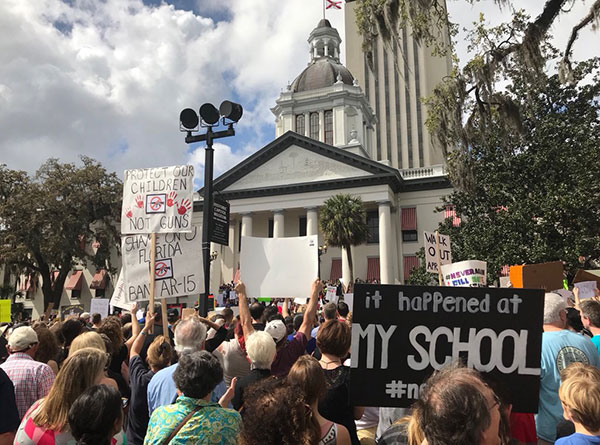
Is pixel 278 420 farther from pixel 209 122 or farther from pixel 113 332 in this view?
pixel 209 122

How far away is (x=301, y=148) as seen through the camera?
3825 cm

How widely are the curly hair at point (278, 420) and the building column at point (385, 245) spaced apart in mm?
32687

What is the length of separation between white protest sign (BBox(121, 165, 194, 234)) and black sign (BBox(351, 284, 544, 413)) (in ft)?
13.2

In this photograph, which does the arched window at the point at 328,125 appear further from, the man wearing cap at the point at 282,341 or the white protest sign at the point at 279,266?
the man wearing cap at the point at 282,341

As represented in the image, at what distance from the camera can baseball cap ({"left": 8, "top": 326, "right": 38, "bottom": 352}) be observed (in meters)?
3.68

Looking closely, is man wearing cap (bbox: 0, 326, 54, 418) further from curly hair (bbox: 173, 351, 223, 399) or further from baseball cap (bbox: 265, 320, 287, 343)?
baseball cap (bbox: 265, 320, 287, 343)

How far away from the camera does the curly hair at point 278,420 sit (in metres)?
1.81

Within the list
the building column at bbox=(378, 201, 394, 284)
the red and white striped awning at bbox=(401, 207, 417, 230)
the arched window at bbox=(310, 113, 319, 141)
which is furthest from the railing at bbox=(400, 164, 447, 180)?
A: the arched window at bbox=(310, 113, 319, 141)

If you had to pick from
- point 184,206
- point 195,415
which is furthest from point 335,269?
point 195,415

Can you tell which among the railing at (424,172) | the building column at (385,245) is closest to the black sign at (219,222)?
the building column at (385,245)

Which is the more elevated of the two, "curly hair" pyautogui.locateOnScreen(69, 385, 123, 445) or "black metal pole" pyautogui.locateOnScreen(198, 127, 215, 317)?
"black metal pole" pyautogui.locateOnScreen(198, 127, 215, 317)

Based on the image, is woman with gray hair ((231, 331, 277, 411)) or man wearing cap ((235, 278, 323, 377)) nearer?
woman with gray hair ((231, 331, 277, 411))

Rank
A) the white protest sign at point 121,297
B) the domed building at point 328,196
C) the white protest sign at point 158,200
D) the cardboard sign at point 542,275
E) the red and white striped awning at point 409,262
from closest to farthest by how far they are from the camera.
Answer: the white protest sign at point 121,297 < the white protest sign at point 158,200 < the cardboard sign at point 542,275 < the domed building at point 328,196 < the red and white striped awning at point 409,262

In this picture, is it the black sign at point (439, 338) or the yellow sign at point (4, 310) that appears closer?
the black sign at point (439, 338)
